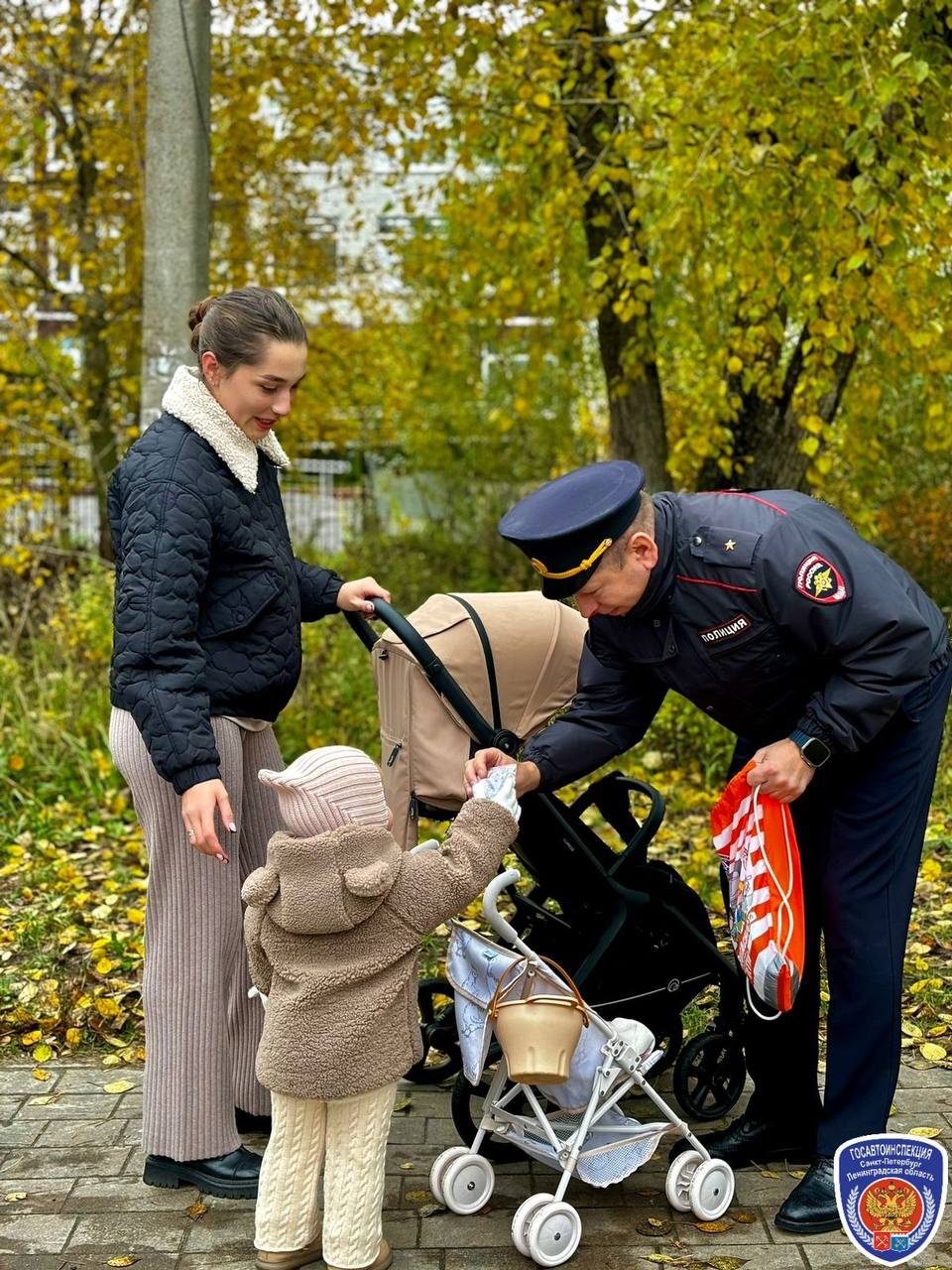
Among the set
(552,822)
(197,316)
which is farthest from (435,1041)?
(197,316)

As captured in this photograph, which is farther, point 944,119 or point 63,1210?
point 944,119

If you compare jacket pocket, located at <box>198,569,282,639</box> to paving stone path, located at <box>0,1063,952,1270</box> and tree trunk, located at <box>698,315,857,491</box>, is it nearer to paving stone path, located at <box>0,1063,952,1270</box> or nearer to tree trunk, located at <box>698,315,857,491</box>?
paving stone path, located at <box>0,1063,952,1270</box>

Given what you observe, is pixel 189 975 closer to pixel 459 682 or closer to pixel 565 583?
pixel 459 682

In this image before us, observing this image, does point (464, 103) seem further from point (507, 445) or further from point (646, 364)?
point (507, 445)

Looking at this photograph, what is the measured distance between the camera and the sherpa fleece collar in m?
3.37

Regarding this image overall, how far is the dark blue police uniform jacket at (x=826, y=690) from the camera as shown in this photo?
308cm

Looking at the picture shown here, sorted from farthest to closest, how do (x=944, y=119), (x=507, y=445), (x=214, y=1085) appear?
(x=507, y=445) < (x=944, y=119) < (x=214, y=1085)

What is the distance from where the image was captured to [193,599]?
128 inches

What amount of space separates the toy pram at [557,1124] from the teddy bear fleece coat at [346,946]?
0.25 meters

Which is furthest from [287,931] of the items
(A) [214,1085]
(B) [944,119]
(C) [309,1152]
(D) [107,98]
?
(D) [107,98]

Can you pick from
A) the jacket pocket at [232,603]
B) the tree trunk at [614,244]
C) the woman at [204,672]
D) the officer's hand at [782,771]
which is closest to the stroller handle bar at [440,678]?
the woman at [204,672]

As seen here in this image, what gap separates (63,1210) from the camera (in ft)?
11.5

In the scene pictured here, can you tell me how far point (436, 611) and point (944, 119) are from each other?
3988 mm

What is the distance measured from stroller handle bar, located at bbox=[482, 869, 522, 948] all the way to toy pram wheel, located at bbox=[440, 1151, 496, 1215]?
53cm
